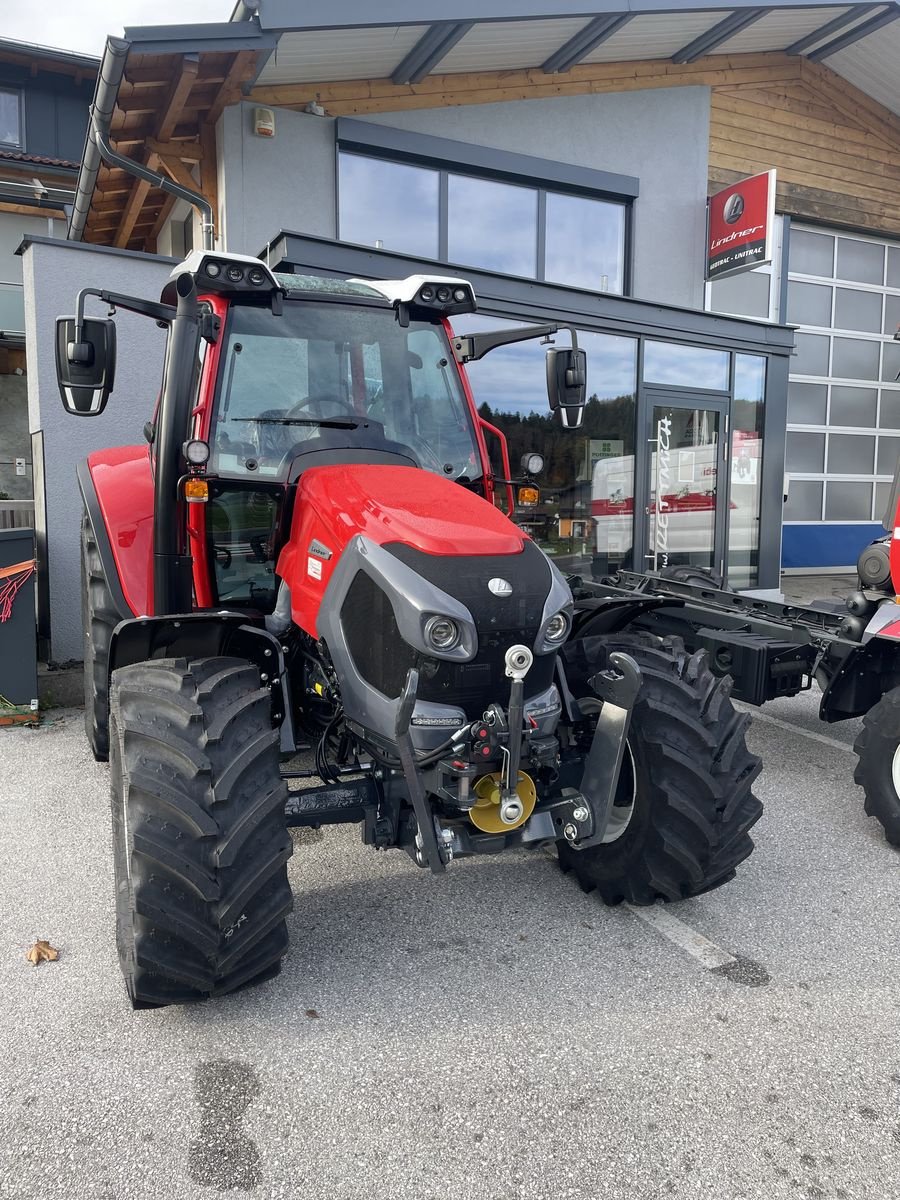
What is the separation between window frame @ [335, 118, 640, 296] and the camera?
29.2 feet

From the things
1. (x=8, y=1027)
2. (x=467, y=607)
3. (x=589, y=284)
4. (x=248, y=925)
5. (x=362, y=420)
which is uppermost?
(x=589, y=284)

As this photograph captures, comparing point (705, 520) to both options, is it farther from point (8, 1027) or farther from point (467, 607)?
point (8, 1027)

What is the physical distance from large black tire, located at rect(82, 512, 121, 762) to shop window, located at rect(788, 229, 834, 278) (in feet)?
39.4

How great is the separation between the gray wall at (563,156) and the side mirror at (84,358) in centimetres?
474

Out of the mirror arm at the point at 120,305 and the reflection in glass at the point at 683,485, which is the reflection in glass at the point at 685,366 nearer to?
the reflection in glass at the point at 683,485

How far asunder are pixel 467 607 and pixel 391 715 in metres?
0.40

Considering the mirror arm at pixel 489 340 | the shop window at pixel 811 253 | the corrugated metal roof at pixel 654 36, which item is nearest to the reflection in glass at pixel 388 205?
the corrugated metal roof at pixel 654 36

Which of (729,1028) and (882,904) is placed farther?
(882,904)

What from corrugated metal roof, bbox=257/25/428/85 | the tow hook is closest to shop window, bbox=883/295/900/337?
corrugated metal roof, bbox=257/25/428/85

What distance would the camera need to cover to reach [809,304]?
1375cm

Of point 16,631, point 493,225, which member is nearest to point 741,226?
point 493,225

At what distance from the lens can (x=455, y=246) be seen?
9766 millimetres

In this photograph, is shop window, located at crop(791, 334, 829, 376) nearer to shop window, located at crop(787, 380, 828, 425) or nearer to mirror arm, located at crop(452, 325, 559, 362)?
shop window, located at crop(787, 380, 828, 425)

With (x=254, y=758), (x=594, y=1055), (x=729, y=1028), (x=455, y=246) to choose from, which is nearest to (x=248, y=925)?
(x=254, y=758)
